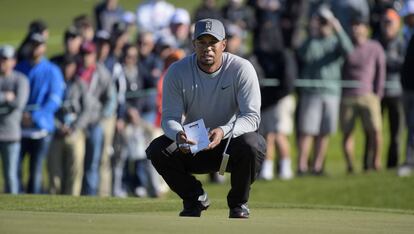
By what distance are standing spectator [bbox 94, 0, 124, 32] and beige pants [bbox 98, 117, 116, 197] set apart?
448 cm

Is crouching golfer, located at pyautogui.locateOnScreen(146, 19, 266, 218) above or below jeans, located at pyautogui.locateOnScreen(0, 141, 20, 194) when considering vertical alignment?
above

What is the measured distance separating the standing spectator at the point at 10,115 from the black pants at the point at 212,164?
6120mm

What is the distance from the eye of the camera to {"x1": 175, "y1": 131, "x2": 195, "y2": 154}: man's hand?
35.2ft

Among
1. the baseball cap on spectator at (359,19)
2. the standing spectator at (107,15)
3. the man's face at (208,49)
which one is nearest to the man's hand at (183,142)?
the man's face at (208,49)

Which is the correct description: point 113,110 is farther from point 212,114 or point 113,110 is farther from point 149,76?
point 212,114

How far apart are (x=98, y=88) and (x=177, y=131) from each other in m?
7.01

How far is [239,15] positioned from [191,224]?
13.1 meters

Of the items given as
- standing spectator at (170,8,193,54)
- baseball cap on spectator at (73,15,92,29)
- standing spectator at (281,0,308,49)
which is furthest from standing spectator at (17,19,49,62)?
standing spectator at (281,0,308,49)

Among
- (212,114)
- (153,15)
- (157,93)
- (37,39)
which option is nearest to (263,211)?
(212,114)

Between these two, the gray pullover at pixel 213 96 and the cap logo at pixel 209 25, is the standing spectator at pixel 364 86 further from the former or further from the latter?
the cap logo at pixel 209 25

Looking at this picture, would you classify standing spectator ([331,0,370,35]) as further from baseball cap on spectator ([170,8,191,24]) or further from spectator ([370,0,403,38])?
baseball cap on spectator ([170,8,191,24])

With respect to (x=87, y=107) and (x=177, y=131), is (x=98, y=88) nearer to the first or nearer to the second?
(x=87, y=107)

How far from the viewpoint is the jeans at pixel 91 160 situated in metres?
17.8

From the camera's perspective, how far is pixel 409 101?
62.0 ft
